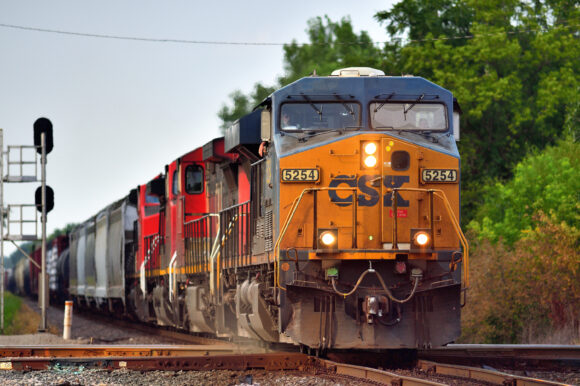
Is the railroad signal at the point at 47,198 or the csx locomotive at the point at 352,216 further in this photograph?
the railroad signal at the point at 47,198

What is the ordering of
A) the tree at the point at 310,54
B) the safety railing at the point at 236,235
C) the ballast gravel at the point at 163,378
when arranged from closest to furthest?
the ballast gravel at the point at 163,378, the safety railing at the point at 236,235, the tree at the point at 310,54

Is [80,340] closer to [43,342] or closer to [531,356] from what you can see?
[43,342]

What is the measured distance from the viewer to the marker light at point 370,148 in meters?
11.8

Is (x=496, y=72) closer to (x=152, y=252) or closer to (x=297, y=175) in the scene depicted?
(x=152, y=252)

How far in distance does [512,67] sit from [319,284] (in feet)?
98.4

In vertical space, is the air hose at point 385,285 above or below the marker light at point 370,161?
below

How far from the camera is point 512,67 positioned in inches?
1551

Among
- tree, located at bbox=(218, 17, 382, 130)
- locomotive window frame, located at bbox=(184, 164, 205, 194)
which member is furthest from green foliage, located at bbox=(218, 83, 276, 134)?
locomotive window frame, located at bbox=(184, 164, 205, 194)

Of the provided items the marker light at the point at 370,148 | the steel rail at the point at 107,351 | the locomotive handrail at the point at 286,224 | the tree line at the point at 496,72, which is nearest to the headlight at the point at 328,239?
the locomotive handrail at the point at 286,224

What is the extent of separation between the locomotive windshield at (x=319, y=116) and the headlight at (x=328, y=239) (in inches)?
59.0

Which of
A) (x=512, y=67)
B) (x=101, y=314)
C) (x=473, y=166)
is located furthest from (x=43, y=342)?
(x=512, y=67)

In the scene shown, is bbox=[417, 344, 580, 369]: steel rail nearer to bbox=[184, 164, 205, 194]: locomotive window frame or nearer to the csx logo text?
the csx logo text

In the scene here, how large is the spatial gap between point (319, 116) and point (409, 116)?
3.90ft

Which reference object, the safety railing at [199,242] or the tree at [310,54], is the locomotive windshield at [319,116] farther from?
the tree at [310,54]
